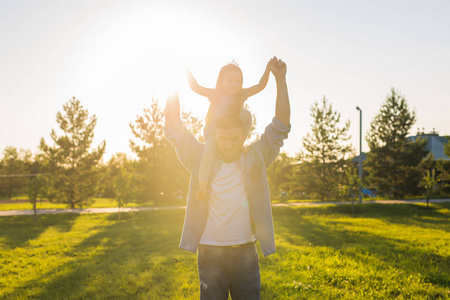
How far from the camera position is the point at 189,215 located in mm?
2432

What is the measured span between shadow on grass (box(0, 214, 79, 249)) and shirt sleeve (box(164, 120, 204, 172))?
12673 millimetres

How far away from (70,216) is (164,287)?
18325 millimetres

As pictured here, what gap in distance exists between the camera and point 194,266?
7820 millimetres

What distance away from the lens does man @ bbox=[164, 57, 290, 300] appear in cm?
226

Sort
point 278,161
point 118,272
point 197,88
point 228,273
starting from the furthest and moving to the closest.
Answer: point 278,161 → point 118,272 → point 197,88 → point 228,273

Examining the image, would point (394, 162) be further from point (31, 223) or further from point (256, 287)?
point (256, 287)

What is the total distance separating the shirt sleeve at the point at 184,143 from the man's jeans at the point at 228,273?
72cm

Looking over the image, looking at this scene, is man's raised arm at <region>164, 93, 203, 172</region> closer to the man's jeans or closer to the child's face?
the child's face

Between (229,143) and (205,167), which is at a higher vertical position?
(229,143)

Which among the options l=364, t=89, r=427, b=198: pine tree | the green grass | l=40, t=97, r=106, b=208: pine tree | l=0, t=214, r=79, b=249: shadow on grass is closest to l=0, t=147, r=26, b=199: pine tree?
l=40, t=97, r=106, b=208: pine tree

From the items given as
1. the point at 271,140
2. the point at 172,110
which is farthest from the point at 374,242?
the point at 172,110

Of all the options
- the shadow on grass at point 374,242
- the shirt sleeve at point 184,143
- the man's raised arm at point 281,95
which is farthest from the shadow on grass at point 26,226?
the man's raised arm at point 281,95

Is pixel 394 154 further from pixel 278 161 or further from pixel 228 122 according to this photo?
pixel 228 122

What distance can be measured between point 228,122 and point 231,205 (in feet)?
2.10
